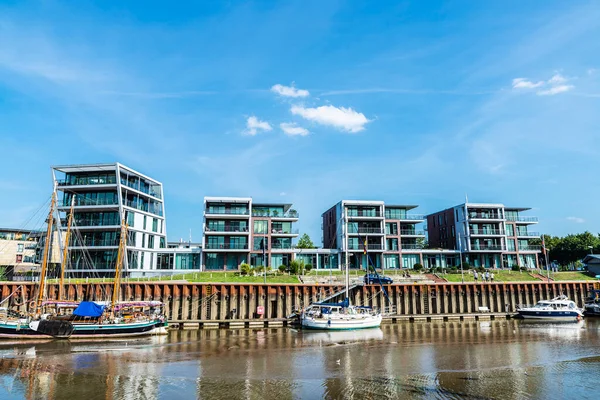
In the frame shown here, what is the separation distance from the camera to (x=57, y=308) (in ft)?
140

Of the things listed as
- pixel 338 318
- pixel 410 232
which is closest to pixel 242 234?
pixel 410 232

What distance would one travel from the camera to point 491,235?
277 ft

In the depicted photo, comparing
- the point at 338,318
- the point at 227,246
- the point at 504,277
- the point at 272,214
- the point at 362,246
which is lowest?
the point at 338,318

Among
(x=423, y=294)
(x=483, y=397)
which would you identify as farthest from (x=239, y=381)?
(x=423, y=294)

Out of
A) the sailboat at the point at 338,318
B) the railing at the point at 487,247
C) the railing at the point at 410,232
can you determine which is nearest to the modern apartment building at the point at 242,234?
the railing at the point at 410,232

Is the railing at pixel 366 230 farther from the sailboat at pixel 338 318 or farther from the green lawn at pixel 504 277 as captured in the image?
the sailboat at pixel 338 318

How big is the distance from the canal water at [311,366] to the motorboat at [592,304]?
1736 centimetres

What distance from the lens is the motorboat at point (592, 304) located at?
5591 centimetres

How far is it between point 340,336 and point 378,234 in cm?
4043

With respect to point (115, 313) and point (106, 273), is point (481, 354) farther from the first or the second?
point (106, 273)

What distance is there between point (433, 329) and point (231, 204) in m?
43.7

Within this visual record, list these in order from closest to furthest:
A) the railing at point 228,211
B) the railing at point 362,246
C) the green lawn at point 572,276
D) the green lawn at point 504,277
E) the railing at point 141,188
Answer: the green lawn at point 504,277, the railing at point 141,188, the green lawn at point 572,276, the railing at point 228,211, the railing at point 362,246

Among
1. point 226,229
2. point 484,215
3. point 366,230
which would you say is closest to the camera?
point 226,229

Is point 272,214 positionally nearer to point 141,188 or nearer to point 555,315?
point 141,188
